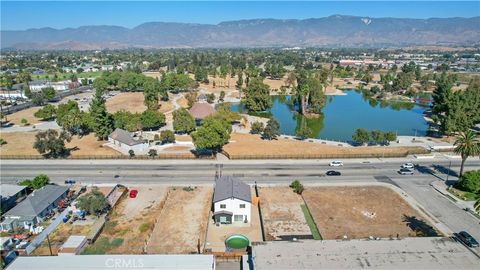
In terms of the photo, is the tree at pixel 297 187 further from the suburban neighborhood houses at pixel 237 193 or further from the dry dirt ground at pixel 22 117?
the dry dirt ground at pixel 22 117

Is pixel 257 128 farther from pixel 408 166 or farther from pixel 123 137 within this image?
pixel 408 166

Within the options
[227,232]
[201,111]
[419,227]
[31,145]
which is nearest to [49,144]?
[31,145]

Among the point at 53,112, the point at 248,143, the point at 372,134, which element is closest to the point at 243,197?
the point at 248,143

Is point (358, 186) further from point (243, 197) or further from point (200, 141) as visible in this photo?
point (200, 141)

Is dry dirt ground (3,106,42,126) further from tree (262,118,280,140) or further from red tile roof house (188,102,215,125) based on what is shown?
tree (262,118,280,140)

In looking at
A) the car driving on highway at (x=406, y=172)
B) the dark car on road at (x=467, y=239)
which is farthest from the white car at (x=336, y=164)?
the dark car on road at (x=467, y=239)

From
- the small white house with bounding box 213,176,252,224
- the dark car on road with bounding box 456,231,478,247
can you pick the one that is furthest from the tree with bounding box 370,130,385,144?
the small white house with bounding box 213,176,252,224
